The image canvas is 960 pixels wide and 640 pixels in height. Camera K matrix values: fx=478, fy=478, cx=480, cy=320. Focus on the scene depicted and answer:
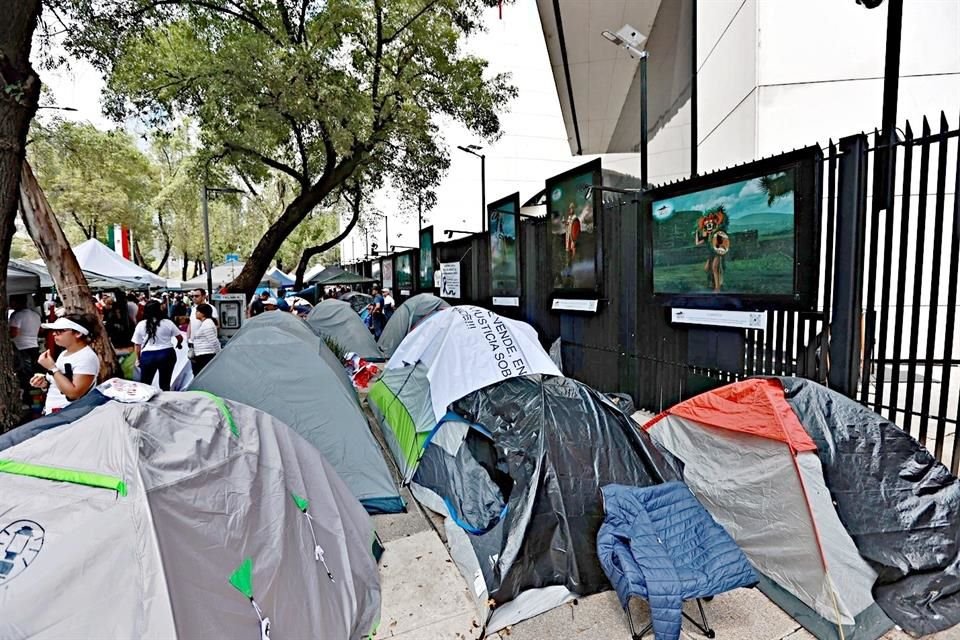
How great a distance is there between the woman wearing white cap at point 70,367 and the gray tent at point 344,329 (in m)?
6.58

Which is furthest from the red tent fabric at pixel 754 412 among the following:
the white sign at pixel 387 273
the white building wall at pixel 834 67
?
the white sign at pixel 387 273

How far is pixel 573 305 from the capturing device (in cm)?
663

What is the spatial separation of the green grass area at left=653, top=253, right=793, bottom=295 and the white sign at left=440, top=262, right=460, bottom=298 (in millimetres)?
6897

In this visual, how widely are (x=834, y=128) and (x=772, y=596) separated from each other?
522 centimetres

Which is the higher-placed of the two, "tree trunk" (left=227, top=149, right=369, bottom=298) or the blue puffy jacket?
"tree trunk" (left=227, top=149, right=369, bottom=298)

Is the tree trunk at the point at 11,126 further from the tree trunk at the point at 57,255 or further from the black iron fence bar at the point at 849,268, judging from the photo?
the black iron fence bar at the point at 849,268

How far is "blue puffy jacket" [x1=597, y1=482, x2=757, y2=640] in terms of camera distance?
7.61ft

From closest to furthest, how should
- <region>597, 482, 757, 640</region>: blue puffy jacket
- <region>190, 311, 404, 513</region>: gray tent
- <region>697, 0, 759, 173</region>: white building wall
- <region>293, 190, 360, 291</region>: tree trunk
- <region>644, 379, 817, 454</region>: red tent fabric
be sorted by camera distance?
<region>597, 482, 757, 640</region>: blue puffy jacket → <region>644, 379, 817, 454</region>: red tent fabric → <region>190, 311, 404, 513</region>: gray tent → <region>697, 0, 759, 173</region>: white building wall → <region>293, 190, 360, 291</region>: tree trunk

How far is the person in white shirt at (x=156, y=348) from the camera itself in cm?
657

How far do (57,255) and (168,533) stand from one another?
17.6ft

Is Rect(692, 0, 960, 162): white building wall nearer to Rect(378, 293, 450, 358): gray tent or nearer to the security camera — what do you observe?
the security camera

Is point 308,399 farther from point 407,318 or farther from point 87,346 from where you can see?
point 407,318

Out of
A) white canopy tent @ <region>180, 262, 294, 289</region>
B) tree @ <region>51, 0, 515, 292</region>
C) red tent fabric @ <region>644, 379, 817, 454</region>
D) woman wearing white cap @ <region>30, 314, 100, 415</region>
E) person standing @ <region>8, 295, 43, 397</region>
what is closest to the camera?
red tent fabric @ <region>644, 379, 817, 454</region>

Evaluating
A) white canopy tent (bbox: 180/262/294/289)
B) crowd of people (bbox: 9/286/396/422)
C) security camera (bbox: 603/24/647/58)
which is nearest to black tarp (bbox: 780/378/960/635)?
security camera (bbox: 603/24/647/58)
